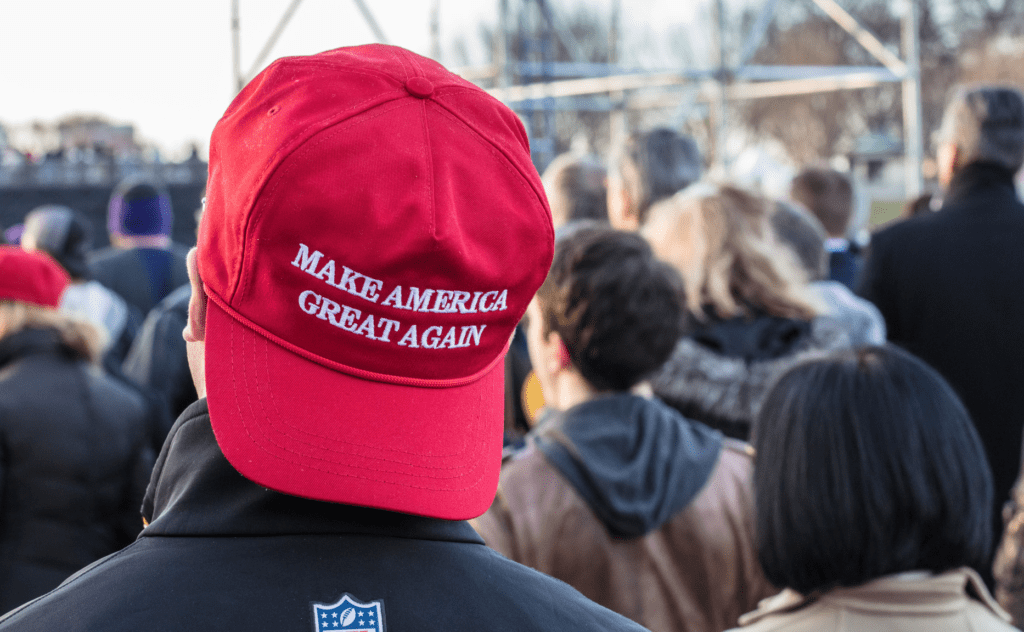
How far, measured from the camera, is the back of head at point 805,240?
10.9 ft

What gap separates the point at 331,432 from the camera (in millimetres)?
905

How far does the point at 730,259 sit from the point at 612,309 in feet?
2.34

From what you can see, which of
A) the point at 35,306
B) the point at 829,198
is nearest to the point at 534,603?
the point at 35,306

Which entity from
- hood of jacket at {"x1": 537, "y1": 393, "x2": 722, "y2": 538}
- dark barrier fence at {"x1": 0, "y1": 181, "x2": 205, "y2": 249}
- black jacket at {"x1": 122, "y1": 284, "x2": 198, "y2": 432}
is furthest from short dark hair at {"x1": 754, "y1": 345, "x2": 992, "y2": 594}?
dark barrier fence at {"x1": 0, "y1": 181, "x2": 205, "y2": 249}

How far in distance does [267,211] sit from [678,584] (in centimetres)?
130

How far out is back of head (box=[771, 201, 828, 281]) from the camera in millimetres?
3309

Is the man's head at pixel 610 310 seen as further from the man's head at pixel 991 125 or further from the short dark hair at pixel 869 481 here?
the man's head at pixel 991 125

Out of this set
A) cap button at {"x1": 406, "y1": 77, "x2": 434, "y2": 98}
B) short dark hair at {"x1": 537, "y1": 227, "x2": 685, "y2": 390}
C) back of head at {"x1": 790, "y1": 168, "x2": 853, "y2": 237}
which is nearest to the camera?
cap button at {"x1": 406, "y1": 77, "x2": 434, "y2": 98}

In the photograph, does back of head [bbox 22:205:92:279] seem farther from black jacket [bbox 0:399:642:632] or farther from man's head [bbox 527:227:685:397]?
black jacket [bbox 0:399:642:632]

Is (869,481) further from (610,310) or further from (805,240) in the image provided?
(805,240)

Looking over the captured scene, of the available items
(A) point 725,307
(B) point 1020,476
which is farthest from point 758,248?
Result: (B) point 1020,476

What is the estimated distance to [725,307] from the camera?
101 inches

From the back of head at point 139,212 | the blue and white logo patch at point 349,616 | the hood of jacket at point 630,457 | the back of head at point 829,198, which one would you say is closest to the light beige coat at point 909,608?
the hood of jacket at point 630,457

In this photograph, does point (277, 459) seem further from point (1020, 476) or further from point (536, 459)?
point (1020, 476)
